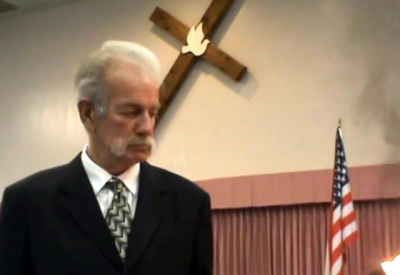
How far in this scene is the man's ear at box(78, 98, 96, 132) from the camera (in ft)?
5.67

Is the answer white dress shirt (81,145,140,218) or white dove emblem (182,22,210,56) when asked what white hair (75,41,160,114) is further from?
white dove emblem (182,22,210,56)

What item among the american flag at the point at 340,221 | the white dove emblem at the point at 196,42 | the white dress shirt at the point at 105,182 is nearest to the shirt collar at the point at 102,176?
the white dress shirt at the point at 105,182

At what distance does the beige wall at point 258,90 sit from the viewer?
4887mm

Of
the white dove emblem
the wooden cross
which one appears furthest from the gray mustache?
the white dove emblem

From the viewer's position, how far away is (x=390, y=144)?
4715 millimetres

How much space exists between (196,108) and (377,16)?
1.60 m

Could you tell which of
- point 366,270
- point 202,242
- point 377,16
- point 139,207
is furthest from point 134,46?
point 377,16

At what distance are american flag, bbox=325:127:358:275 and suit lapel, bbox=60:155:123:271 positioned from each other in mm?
2598

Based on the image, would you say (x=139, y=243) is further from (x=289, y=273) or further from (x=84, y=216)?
(x=289, y=273)

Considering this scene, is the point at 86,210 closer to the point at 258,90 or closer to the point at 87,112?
the point at 87,112

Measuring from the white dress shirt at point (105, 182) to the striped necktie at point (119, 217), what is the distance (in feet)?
0.04

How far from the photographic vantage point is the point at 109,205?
1.68 meters

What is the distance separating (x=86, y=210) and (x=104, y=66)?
360 mm

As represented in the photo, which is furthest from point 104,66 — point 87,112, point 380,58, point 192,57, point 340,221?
point 192,57
